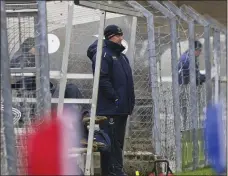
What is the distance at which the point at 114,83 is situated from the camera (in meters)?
9.66

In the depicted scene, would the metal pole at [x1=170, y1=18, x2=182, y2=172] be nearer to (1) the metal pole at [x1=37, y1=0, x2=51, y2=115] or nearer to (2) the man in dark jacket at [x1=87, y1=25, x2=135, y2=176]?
(2) the man in dark jacket at [x1=87, y1=25, x2=135, y2=176]

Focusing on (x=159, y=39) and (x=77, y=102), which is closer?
(x=77, y=102)

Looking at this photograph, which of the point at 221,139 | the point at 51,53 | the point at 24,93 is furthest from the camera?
the point at 221,139

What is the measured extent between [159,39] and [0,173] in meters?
5.95

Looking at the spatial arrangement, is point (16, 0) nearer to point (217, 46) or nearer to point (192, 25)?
point (192, 25)

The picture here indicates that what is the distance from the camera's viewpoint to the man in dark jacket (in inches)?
376

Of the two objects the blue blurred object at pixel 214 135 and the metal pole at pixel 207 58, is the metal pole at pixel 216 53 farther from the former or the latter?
the metal pole at pixel 207 58

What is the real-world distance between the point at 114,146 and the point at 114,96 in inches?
24.2

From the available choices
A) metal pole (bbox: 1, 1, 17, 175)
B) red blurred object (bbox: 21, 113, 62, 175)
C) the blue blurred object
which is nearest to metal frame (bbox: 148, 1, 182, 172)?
the blue blurred object

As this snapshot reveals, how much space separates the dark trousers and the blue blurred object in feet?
10.2

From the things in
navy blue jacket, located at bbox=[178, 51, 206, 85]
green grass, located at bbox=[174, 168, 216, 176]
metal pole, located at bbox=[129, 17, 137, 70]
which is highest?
metal pole, located at bbox=[129, 17, 137, 70]

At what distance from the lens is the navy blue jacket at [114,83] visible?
9.51 meters

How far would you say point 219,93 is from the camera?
1366cm

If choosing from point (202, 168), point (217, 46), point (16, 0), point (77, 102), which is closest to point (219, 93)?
point (217, 46)
